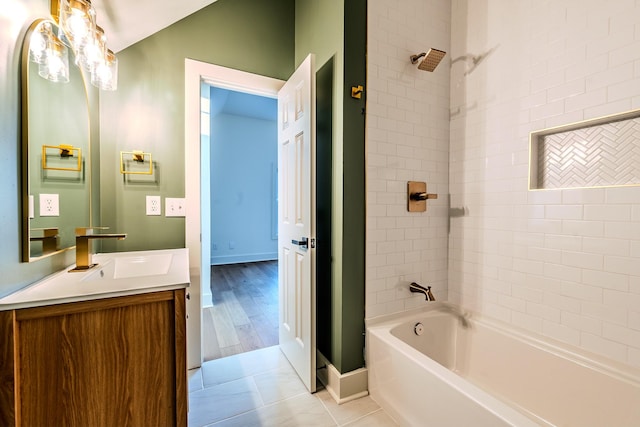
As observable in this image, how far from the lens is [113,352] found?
94 cm

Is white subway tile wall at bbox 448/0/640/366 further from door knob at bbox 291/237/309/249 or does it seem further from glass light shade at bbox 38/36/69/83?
glass light shade at bbox 38/36/69/83

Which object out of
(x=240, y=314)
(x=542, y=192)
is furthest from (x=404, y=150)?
(x=240, y=314)

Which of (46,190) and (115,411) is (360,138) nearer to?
(46,190)

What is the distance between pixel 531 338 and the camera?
5.02 feet

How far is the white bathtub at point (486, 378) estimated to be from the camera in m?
1.14

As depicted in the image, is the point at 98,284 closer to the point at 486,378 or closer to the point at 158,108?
the point at 158,108

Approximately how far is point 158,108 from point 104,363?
63.9 inches

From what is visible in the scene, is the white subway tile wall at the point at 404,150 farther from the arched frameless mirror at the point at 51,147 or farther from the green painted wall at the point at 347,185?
the arched frameless mirror at the point at 51,147

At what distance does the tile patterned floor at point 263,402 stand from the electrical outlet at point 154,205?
46.3 inches

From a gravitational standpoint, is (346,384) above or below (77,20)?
below

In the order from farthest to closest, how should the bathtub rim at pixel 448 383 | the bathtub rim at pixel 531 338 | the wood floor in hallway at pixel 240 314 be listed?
the wood floor in hallway at pixel 240 314
the bathtub rim at pixel 531 338
the bathtub rim at pixel 448 383

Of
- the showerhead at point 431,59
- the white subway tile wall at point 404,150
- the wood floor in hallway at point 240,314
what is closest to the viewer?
the showerhead at point 431,59

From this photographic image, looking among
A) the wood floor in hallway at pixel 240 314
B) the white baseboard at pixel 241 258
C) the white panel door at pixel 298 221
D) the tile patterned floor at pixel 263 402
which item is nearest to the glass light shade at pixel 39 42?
the white panel door at pixel 298 221

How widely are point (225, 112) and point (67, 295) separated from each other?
4.77m
